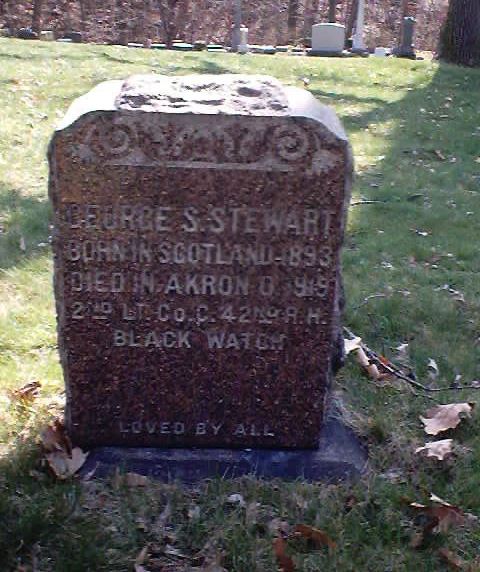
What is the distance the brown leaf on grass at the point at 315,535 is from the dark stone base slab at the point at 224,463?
37 centimetres

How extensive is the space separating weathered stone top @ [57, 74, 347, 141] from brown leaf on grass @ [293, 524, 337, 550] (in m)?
1.39

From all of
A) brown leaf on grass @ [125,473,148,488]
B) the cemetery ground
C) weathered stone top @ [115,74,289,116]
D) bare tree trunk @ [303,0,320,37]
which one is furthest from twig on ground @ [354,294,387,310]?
bare tree trunk @ [303,0,320,37]

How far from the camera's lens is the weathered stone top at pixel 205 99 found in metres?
Result: 3.03

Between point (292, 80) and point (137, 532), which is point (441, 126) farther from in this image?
point (137, 532)

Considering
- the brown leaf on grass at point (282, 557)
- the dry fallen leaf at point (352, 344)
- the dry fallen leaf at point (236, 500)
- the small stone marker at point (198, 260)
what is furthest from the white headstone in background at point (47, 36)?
the brown leaf on grass at point (282, 557)

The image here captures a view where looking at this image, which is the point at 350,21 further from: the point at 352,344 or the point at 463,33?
the point at 352,344

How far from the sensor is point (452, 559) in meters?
2.96

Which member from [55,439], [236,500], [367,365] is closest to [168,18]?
[367,365]

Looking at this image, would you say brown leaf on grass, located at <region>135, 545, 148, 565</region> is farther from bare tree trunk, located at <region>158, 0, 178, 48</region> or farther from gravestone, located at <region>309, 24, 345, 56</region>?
bare tree trunk, located at <region>158, 0, 178, 48</region>

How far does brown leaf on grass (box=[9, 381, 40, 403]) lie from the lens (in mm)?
3750

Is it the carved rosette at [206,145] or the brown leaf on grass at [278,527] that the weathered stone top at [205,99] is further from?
the brown leaf on grass at [278,527]

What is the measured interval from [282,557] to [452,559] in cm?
60

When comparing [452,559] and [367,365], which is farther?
[367,365]

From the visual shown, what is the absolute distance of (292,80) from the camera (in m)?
12.5
